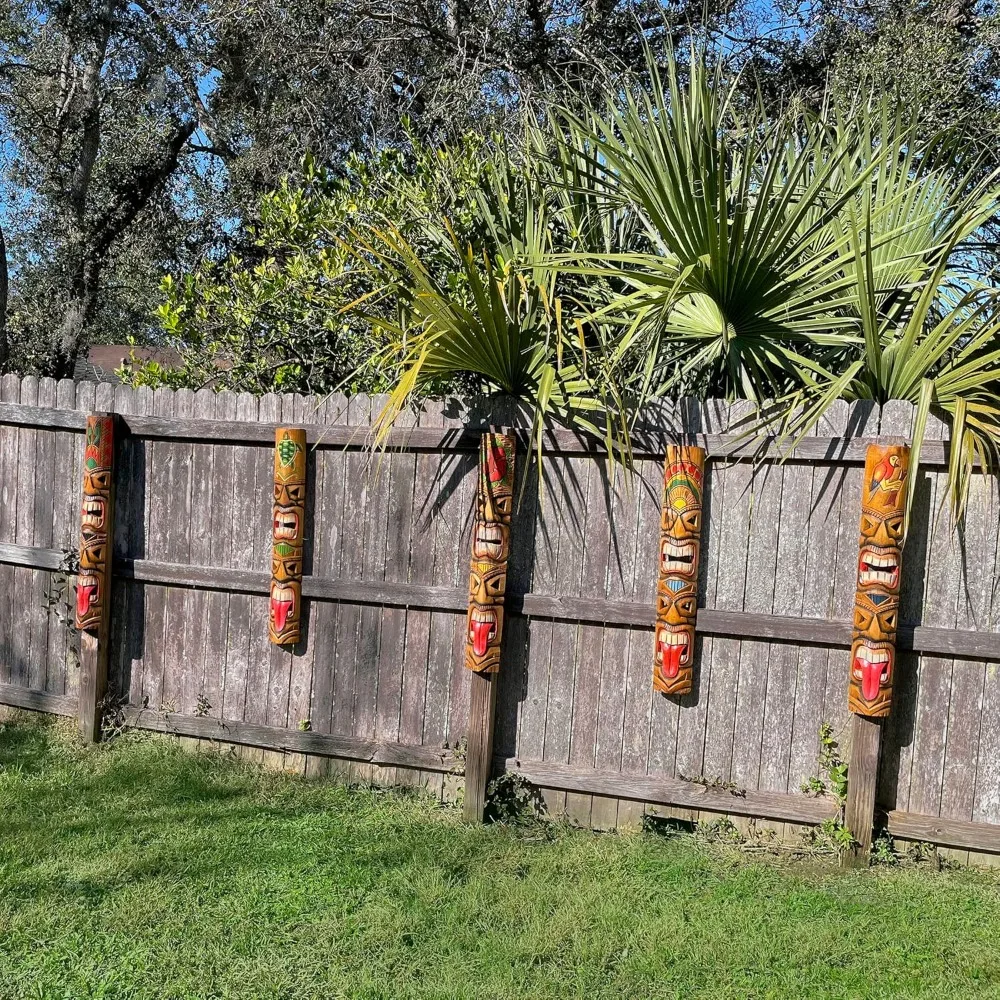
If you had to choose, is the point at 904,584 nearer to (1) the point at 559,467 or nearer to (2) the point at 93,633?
(1) the point at 559,467

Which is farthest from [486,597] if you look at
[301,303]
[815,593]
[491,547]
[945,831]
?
[301,303]

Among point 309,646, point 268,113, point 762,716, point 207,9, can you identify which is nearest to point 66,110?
point 207,9

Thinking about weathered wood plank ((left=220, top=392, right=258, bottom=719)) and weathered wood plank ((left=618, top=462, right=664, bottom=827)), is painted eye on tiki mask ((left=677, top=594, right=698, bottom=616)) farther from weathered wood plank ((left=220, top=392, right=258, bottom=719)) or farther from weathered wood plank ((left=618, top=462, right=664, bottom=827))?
weathered wood plank ((left=220, top=392, right=258, bottom=719))

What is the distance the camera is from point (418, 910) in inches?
133

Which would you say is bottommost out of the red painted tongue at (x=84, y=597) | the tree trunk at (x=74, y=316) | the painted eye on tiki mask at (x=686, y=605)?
the red painted tongue at (x=84, y=597)

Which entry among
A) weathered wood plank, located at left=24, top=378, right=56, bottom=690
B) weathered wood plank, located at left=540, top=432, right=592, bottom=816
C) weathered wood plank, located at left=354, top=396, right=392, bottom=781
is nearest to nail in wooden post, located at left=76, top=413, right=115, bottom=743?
weathered wood plank, located at left=24, top=378, right=56, bottom=690

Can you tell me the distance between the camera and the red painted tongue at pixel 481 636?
166 inches

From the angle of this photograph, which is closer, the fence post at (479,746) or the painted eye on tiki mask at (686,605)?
the painted eye on tiki mask at (686,605)

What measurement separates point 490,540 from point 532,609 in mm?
378

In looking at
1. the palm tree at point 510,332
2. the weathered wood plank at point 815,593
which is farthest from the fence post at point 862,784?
the palm tree at point 510,332

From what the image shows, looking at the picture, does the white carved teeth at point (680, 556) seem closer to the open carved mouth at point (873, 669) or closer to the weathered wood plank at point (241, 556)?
the open carved mouth at point (873, 669)

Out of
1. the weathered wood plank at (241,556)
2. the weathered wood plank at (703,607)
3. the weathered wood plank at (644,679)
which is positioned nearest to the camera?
the weathered wood plank at (703,607)

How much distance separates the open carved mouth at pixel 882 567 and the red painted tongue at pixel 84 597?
3723 mm

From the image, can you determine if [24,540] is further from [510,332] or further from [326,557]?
[510,332]
